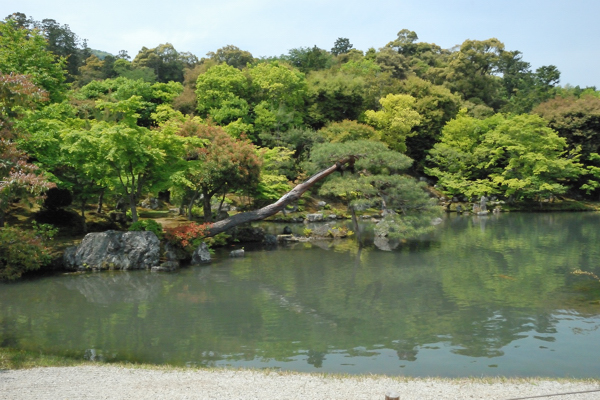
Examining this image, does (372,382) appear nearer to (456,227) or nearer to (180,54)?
(456,227)

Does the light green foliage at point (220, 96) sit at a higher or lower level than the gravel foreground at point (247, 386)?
higher

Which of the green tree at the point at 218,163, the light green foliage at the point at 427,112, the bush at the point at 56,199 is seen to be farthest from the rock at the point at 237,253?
the light green foliage at the point at 427,112

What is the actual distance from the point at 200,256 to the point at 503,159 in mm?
28678

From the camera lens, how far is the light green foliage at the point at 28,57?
55.3ft

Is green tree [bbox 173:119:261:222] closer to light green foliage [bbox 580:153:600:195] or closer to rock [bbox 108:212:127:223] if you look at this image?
rock [bbox 108:212:127:223]

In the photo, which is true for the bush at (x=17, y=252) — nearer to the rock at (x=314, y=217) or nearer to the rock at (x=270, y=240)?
the rock at (x=270, y=240)

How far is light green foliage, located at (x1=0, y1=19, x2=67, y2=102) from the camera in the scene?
16.8 metres

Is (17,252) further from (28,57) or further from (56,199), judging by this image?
(28,57)

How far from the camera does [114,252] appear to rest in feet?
49.0

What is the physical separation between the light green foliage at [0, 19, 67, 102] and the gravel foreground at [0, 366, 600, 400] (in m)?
13.9

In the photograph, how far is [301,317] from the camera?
392 inches

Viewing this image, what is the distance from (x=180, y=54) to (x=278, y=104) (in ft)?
89.3

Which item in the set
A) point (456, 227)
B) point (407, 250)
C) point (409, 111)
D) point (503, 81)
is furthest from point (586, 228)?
point (503, 81)

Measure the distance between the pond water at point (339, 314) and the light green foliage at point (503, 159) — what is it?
16.9m
